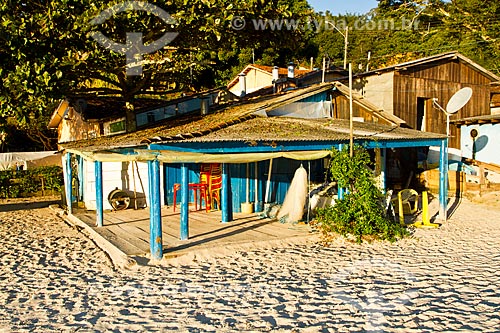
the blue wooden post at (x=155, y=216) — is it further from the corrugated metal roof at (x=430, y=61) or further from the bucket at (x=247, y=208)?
the corrugated metal roof at (x=430, y=61)

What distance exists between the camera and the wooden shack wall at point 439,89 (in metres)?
18.5

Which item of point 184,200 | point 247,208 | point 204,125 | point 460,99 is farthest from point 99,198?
point 460,99

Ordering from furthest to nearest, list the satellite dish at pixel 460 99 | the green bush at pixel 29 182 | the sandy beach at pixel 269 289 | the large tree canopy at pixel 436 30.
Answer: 1. the large tree canopy at pixel 436 30
2. the green bush at pixel 29 182
3. the satellite dish at pixel 460 99
4. the sandy beach at pixel 269 289

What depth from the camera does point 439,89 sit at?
19.8 meters

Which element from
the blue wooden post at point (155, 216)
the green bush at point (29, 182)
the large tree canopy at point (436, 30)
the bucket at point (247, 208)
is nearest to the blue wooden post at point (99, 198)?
the blue wooden post at point (155, 216)

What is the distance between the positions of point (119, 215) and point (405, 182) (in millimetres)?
11733

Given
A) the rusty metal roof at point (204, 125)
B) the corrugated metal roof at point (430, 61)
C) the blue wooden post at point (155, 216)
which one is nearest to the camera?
the blue wooden post at point (155, 216)

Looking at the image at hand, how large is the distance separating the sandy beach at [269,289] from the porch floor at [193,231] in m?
0.56

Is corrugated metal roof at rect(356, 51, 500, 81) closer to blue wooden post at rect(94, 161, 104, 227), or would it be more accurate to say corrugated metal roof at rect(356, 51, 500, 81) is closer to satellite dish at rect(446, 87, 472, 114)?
satellite dish at rect(446, 87, 472, 114)

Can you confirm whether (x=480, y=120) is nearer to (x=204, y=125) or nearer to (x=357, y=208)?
(x=357, y=208)

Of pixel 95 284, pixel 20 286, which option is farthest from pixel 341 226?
pixel 20 286

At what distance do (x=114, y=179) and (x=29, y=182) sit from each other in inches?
380

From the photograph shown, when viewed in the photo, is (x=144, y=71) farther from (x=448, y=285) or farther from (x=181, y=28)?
(x=448, y=285)

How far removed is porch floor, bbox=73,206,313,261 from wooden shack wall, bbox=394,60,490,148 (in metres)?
9.66
